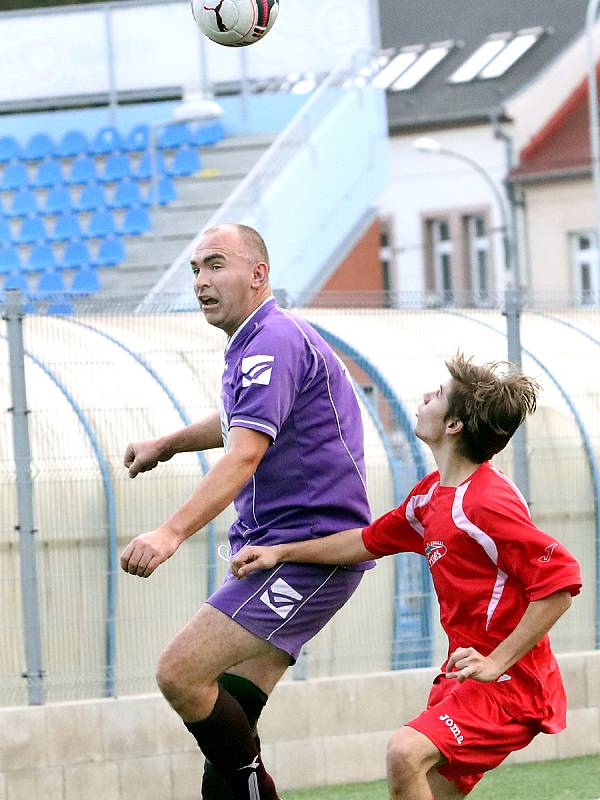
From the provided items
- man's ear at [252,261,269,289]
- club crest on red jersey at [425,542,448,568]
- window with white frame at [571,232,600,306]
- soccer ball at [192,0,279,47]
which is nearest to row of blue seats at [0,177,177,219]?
soccer ball at [192,0,279,47]

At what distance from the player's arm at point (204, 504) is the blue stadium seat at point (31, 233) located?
18426 mm

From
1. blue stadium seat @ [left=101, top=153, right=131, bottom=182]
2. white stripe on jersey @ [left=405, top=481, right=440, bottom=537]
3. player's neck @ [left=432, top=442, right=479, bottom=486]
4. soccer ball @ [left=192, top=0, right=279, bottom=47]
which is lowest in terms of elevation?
white stripe on jersey @ [left=405, top=481, right=440, bottom=537]

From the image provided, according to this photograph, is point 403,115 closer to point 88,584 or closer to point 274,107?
point 274,107

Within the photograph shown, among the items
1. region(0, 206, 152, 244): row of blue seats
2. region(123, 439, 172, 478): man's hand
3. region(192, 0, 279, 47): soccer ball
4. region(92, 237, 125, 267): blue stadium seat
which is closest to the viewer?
region(123, 439, 172, 478): man's hand

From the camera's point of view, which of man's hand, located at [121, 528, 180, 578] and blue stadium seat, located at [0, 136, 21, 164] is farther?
blue stadium seat, located at [0, 136, 21, 164]

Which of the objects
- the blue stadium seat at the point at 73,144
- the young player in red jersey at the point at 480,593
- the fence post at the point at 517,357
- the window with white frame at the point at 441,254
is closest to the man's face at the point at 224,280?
the young player in red jersey at the point at 480,593

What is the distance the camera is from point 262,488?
236 inches

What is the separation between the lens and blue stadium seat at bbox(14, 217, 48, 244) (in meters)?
23.7

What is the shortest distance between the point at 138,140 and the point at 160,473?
1558 cm

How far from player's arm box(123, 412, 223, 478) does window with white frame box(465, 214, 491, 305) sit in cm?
3506

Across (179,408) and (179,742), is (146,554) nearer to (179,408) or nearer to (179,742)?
(179,742)

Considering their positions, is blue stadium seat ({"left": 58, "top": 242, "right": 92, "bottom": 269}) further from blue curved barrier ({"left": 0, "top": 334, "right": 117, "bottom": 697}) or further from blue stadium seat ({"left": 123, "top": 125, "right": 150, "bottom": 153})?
blue curved barrier ({"left": 0, "top": 334, "right": 117, "bottom": 697})

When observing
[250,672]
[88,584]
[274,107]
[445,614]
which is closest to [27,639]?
[88,584]

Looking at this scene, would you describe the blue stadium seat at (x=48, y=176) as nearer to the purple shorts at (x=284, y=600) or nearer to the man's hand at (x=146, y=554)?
the purple shorts at (x=284, y=600)
